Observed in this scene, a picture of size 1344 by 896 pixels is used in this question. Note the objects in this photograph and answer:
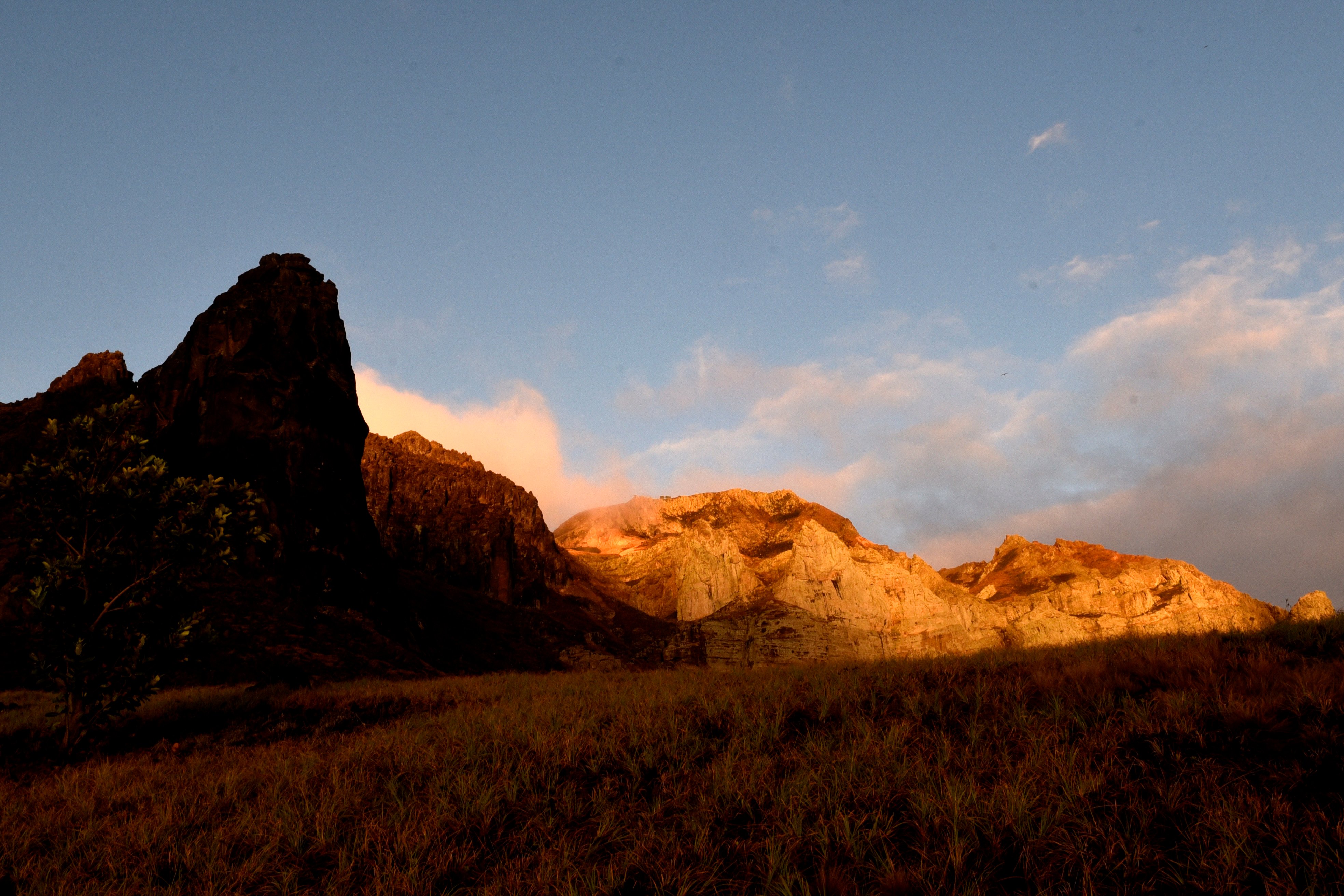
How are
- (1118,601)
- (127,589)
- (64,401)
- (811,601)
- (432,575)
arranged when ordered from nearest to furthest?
(127,589) → (64,401) → (432,575) → (811,601) → (1118,601)

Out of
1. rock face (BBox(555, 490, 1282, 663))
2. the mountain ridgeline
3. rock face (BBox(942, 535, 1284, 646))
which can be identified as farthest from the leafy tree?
rock face (BBox(942, 535, 1284, 646))

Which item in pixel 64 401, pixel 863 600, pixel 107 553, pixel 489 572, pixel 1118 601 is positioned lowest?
pixel 1118 601

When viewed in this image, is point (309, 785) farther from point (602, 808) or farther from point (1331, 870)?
point (1331, 870)

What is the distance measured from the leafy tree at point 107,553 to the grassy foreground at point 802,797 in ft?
7.98

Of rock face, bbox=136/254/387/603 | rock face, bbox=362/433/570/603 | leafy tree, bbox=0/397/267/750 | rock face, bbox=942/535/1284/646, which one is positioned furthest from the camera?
rock face, bbox=942/535/1284/646

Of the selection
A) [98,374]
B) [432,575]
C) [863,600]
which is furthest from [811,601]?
[98,374]

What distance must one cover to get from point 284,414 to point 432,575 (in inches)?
2639

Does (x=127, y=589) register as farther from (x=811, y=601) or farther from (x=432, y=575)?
(x=811, y=601)

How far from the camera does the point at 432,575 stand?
110 metres

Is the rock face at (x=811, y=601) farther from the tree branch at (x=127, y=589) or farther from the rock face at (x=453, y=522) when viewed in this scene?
the tree branch at (x=127, y=589)

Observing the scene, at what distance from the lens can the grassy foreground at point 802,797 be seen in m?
5.05

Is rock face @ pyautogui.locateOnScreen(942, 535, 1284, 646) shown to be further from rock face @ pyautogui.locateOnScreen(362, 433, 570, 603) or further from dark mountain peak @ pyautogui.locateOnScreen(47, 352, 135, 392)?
dark mountain peak @ pyautogui.locateOnScreen(47, 352, 135, 392)

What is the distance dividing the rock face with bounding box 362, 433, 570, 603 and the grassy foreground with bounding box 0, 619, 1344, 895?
10594 cm

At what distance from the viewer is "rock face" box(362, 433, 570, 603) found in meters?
117
